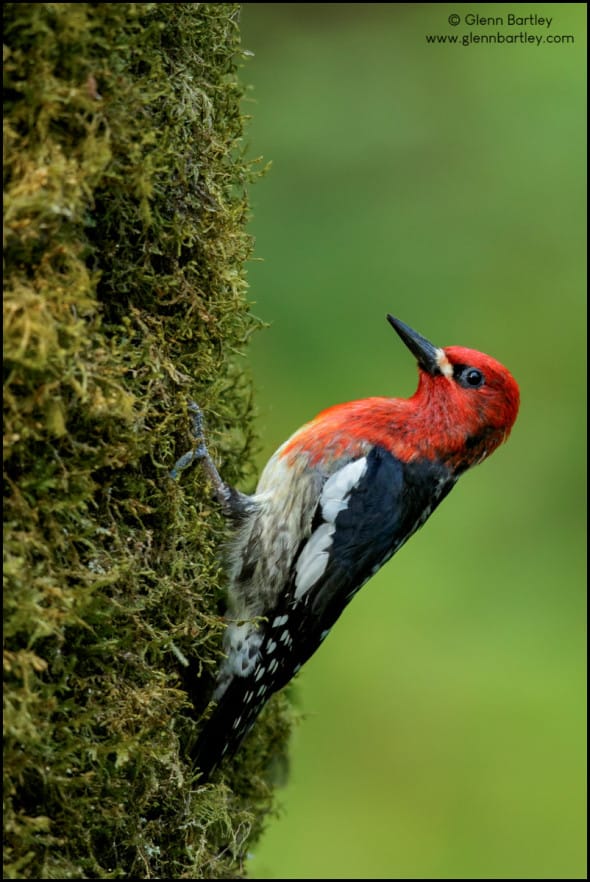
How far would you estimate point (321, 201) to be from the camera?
17.4 ft

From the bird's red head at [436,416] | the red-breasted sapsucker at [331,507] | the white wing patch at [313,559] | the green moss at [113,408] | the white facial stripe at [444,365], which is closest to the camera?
the green moss at [113,408]

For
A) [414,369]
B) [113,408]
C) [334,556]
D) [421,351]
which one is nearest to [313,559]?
[334,556]

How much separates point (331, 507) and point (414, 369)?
2.81m

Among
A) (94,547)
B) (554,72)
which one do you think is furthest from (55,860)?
(554,72)

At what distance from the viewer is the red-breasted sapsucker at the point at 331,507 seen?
2357mm

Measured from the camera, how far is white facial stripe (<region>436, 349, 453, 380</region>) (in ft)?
9.27

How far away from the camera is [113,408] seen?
1.70 m

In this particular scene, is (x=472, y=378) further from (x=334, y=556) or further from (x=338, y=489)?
(x=334, y=556)

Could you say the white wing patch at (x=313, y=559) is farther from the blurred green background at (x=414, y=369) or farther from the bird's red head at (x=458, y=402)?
the blurred green background at (x=414, y=369)

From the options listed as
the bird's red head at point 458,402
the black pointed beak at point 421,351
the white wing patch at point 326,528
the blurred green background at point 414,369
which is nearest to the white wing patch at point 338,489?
the white wing patch at point 326,528

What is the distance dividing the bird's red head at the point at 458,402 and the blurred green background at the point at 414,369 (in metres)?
1.96

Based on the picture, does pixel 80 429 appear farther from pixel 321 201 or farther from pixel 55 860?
pixel 321 201

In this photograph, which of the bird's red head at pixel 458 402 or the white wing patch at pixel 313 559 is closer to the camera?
the white wing patch at pixel 313 559

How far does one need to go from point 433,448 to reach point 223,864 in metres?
1.25
